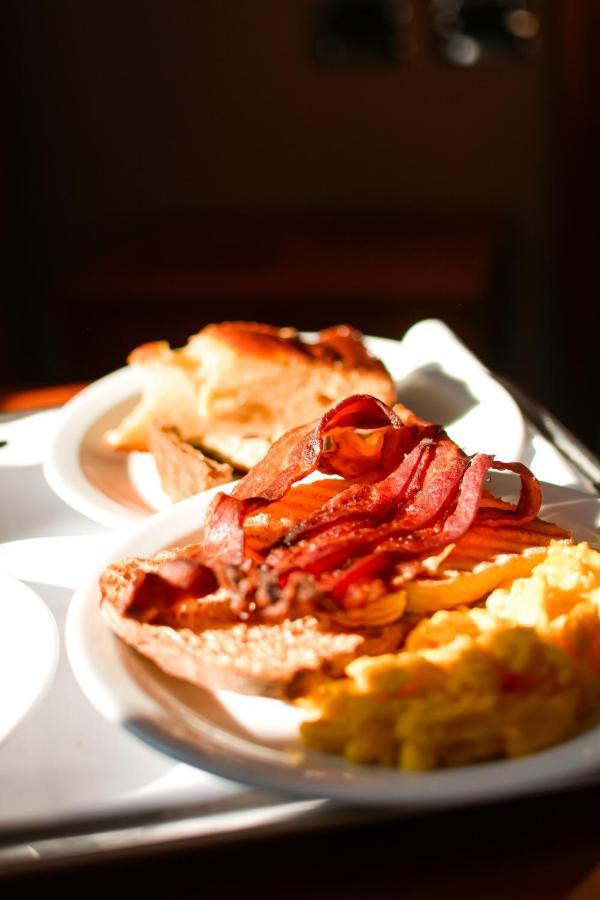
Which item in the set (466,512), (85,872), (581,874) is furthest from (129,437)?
(581,874)

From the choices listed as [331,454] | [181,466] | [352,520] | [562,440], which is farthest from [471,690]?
[562,440]

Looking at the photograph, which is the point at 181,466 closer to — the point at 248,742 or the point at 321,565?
the point at 321,565

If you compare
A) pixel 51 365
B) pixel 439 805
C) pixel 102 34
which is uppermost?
pixel 102 34

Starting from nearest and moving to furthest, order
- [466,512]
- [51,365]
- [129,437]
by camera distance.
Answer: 1. [466,512]
2. [129,437]
3. [51,365]

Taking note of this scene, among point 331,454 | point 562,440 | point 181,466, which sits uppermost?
point 331,454

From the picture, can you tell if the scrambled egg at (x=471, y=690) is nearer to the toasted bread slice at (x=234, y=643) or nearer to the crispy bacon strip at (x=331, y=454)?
the toasted bread slice at (x=234, y=643)

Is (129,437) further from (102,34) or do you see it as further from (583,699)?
(102,34)

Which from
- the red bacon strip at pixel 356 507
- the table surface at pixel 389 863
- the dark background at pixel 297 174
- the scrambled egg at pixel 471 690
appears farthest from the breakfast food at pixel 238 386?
the dark background at pixel 297 174
